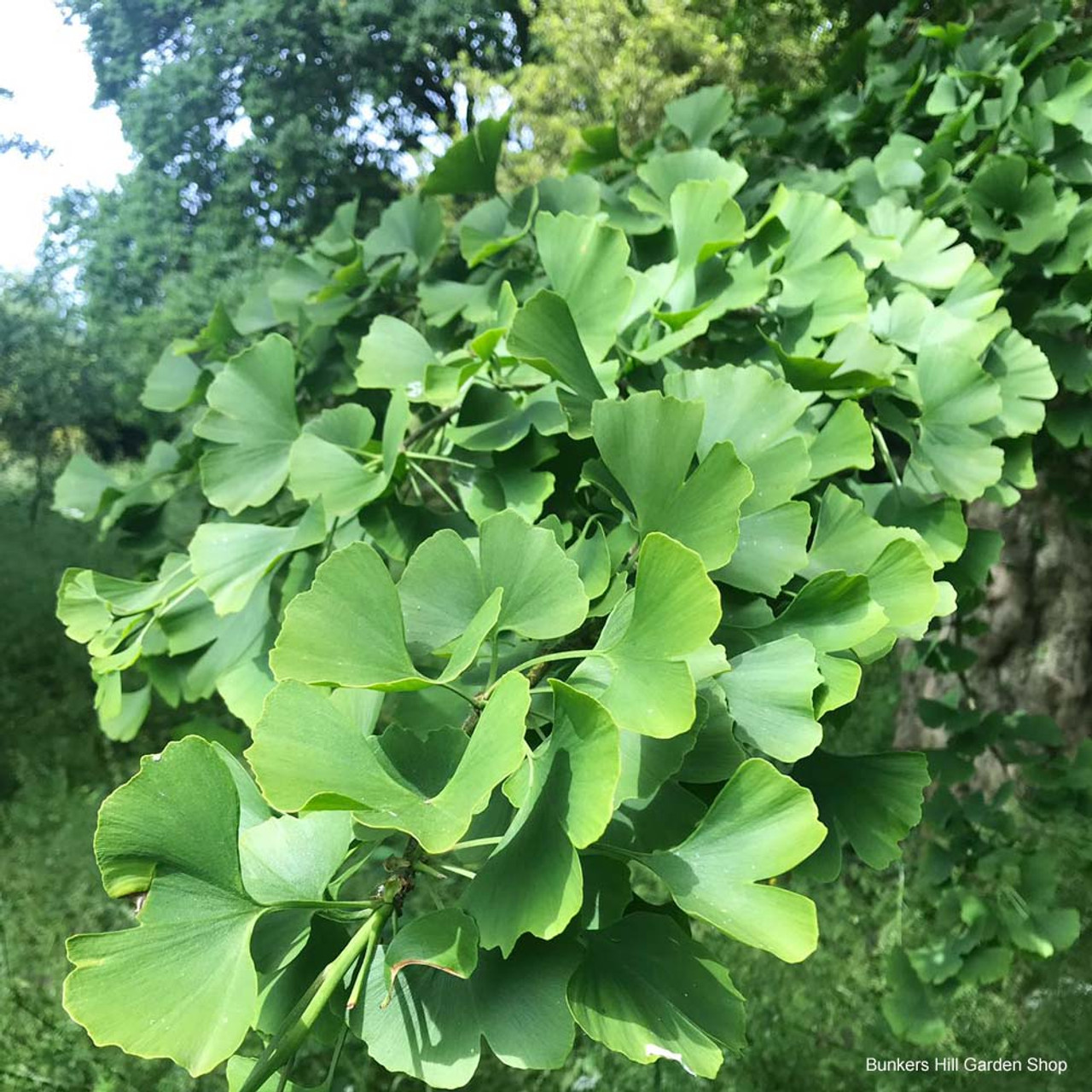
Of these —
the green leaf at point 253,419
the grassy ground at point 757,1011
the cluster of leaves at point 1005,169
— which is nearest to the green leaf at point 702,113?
the cluster of leaves at point 1005,169

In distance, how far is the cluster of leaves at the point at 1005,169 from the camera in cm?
81

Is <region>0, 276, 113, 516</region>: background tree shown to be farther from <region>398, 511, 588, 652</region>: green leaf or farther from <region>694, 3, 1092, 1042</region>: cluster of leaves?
<region>398, 511, 588, 652</region>: green leaf

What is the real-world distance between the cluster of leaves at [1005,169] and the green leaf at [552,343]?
34 centimetres

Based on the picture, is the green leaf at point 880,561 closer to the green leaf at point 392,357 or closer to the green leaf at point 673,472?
the green leaf at point 673,472

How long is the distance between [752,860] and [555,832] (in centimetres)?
7

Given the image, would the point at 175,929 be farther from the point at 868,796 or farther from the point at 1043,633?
the point at 1043,633

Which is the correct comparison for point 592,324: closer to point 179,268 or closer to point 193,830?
point 193,830

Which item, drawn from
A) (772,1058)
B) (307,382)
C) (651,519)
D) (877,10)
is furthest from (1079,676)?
(651,519)

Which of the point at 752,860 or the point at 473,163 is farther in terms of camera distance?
the point at 473,163

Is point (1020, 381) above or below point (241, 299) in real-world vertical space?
above

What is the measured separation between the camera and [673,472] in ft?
1.14

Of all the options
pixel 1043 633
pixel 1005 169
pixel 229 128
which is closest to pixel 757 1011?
pixel 1043 633

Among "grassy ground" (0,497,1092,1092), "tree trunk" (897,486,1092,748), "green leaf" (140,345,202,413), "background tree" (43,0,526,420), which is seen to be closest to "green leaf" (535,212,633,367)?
"green leaf" (140,345,202,413)

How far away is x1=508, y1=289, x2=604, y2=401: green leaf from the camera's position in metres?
0.40
